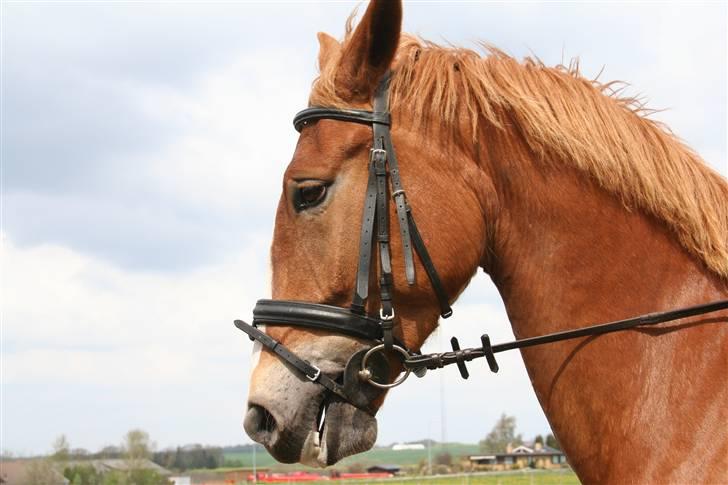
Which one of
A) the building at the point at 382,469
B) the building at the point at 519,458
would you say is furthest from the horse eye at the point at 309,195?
the building at the point at 519,458

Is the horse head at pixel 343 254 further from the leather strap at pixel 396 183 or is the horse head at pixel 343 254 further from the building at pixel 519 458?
the building at pixel 519 458

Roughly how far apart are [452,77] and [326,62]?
0.80 metres

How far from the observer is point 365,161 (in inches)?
140

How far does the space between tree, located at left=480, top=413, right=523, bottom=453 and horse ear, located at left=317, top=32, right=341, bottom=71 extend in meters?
108

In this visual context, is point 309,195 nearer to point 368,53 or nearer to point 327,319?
point 327,319

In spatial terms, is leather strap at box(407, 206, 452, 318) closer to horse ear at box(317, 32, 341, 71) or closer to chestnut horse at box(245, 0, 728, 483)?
chestnut horse at box(245, 0, 728, 483)

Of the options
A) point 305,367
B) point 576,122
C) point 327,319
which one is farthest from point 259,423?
point 576,122

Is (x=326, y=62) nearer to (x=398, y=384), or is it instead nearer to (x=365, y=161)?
(x=365, y=161)

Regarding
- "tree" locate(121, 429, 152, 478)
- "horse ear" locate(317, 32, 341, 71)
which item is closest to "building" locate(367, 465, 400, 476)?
"tree" locate(121, 429, 152, 478)

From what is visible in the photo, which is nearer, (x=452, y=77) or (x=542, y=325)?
(x=542, y=325)

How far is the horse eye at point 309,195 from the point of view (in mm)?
3506

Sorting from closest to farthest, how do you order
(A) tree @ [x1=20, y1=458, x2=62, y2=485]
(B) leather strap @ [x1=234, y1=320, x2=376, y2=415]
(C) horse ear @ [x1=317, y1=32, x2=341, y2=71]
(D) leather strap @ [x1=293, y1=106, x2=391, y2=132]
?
(B) leather strap @ [x1=234, y1=320, x2=376, y2=415] < (D) leather strap @ [x1=293, y1=106, x2=391, y2=132] < (C) horse ear @ [x1=317, y1=32, x2=341, y2=71] < (A) tree @ [x1=20, y1=458, x2=62, y2=485]

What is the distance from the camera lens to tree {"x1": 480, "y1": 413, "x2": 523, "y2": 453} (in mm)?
107488

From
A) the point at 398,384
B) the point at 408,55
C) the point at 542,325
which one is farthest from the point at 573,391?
the point at 408,55
